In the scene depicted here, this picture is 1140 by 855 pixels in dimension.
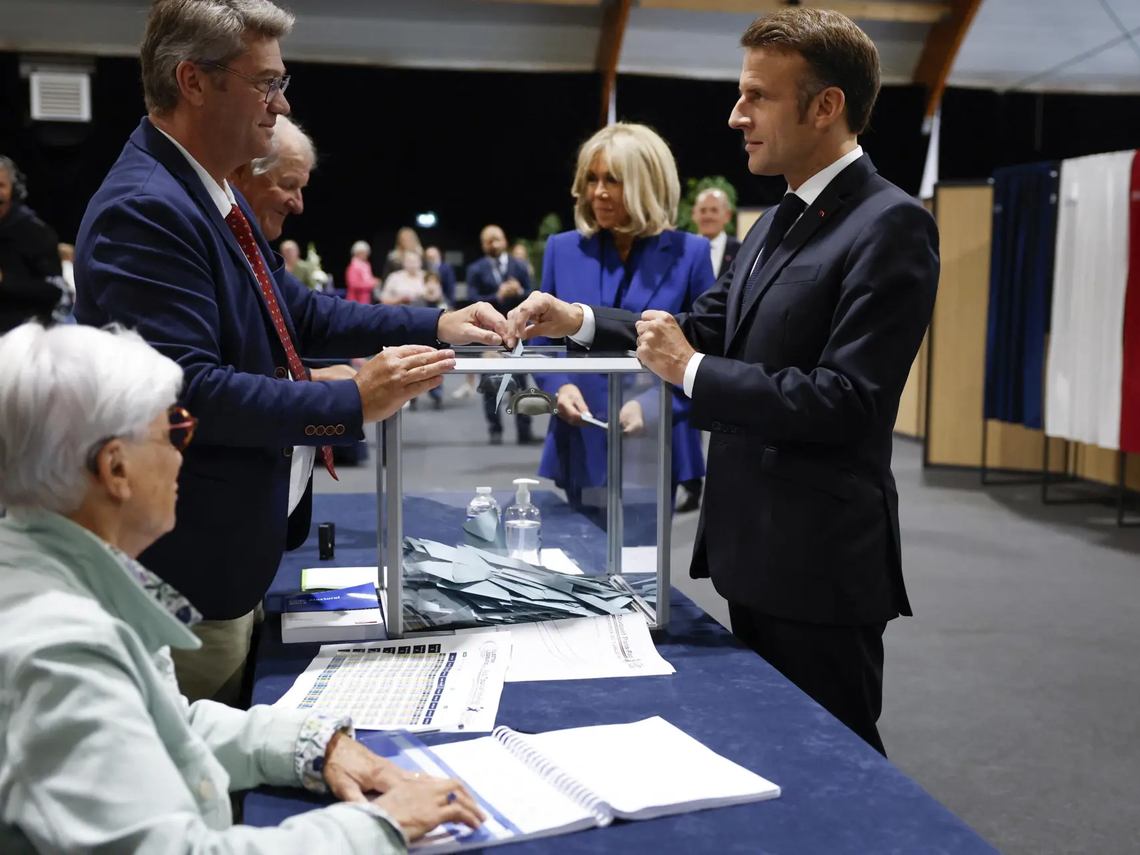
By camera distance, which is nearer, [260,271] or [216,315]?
[216,315]

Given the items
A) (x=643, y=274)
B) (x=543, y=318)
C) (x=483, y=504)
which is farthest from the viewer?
(x=643, y=274)

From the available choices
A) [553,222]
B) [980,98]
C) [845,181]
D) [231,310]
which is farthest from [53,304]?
[980,98]

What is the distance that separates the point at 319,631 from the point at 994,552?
4.08m

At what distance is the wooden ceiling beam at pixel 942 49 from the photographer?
37.4 ft

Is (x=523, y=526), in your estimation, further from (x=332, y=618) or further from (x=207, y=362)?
(x=207, y=362)

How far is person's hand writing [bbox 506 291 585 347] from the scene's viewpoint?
197 cm

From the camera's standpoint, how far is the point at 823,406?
1.58 m

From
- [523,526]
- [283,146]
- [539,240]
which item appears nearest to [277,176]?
[283,146]

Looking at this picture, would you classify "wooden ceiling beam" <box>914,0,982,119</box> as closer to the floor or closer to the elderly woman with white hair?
the floor

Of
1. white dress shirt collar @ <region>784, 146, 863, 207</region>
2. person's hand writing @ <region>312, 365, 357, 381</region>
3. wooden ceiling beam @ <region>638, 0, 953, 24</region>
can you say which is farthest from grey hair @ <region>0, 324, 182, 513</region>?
wooden ceiling beam @ <region>638, 0, 953, 24</region>

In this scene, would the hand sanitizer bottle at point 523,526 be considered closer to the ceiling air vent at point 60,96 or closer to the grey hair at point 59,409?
the grey hair at point 59,409

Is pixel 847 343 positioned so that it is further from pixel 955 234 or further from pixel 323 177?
pixel 323 177

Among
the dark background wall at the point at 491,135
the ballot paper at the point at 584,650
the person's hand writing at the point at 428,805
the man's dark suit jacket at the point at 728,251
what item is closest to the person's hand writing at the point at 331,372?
the ballot paper at the point at 584,650

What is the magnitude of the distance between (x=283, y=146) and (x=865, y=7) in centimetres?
1010
